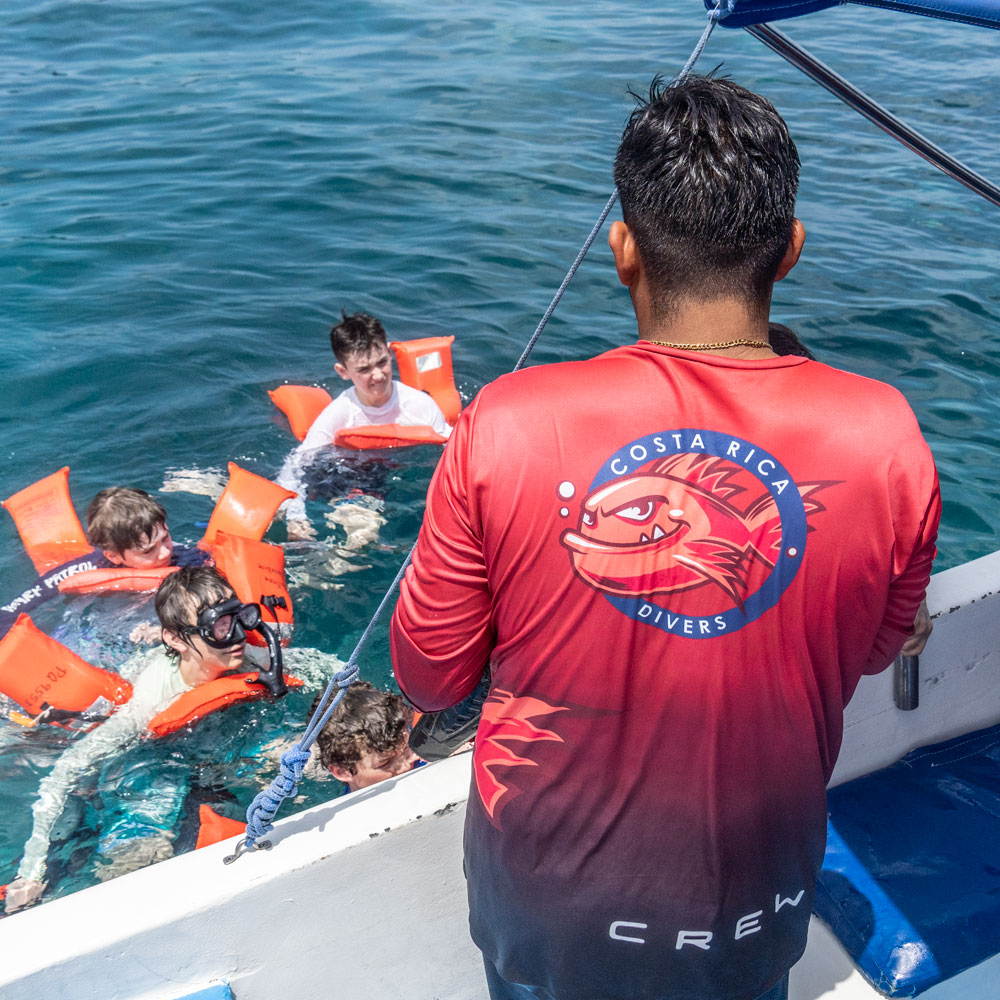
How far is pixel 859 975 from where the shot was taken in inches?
95.5

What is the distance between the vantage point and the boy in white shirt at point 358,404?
5.30 meters

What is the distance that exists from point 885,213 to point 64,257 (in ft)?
22.6

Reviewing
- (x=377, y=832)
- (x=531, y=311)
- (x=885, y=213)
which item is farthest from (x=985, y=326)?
(x=377, y=832)

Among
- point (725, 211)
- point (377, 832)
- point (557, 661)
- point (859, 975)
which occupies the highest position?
point (725, 211)

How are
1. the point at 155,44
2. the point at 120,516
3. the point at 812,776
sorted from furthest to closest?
1. the point at 155,44
2. the point at 120,516
3. the point at 812,776

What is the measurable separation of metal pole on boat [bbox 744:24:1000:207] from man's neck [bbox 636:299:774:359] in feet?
3.50

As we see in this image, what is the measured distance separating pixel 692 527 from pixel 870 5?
1102mm

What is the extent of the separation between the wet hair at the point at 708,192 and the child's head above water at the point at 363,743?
2072 millimetres

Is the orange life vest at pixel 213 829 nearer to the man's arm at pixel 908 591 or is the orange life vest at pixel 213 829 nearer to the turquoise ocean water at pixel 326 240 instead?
the turquoise ocean water at pixel 326 240

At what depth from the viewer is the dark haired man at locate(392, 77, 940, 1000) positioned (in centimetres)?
123

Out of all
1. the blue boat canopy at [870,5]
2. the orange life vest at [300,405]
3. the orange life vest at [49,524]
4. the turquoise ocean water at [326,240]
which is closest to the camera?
the blue boat canopy at [870,5]

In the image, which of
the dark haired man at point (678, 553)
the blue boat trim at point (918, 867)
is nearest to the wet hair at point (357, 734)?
the blue boat trim at point (918, 867)

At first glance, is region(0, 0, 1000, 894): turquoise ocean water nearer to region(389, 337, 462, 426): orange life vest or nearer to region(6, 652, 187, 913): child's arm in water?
region(6, 652, 187, 913): child's arm in water

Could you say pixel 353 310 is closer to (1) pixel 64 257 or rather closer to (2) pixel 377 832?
(1) pixel 64 257
